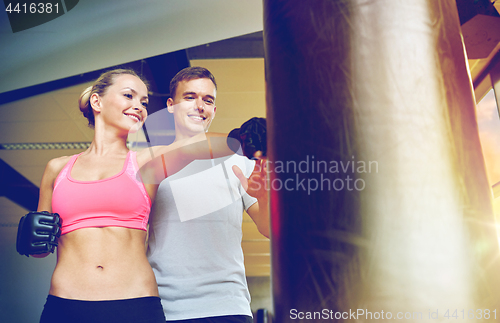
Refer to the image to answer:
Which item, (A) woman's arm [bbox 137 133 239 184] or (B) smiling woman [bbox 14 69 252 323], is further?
(A) woman's arm [bbox 137 133 239 184]

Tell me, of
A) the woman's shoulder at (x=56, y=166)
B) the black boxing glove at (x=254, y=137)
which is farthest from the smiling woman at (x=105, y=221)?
the black boxing glove at (x=254, y=137)

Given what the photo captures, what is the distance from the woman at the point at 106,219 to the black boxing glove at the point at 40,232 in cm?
2

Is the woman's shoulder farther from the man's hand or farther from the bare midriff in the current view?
the man's hand

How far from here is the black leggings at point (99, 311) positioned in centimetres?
60

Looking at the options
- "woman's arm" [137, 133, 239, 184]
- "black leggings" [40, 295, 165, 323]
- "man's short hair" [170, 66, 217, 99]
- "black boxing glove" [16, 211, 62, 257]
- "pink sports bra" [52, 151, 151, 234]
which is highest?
"man's short hair" [170, 66, 217, 99]

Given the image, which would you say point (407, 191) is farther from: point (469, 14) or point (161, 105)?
point (161, 105)

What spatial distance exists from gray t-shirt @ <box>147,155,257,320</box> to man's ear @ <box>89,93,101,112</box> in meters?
0.27

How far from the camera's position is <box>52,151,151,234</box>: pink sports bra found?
707mm

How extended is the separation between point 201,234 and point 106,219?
0.23 meters

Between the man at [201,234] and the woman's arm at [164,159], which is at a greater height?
the woman's arm at [164,159]

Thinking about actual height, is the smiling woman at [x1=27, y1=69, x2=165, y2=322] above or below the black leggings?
above

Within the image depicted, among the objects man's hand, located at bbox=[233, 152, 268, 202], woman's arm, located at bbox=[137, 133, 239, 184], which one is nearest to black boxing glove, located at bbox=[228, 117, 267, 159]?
man's hand, located at bbox=[233, 152, 268, 202]

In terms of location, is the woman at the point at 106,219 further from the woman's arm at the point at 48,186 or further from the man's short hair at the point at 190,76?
the man's short hair at the point at 190,76

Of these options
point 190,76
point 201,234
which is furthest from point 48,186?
point 190,76
